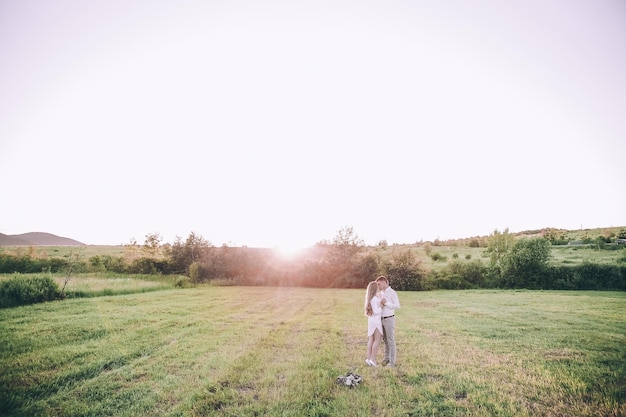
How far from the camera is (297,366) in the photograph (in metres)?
8.17

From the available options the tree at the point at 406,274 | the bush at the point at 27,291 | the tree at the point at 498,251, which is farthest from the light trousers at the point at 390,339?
the tree at the point at 498,251

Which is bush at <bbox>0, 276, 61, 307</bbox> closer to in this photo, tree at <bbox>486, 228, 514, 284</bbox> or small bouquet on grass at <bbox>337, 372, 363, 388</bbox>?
small bouquet on grass at <bbox>337, 372, 363, 388</bbox>

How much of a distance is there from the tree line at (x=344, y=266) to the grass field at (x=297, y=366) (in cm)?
1643

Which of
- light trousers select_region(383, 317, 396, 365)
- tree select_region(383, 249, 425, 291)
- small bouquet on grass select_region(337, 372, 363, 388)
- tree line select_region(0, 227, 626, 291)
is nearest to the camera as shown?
small bouquet on grass select_region(337, 372, 363, 388)

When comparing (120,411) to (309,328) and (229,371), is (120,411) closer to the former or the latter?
(229,371)

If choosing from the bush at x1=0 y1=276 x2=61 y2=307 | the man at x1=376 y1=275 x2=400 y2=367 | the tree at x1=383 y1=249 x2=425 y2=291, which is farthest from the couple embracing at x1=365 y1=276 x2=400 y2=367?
the tree at x1=383 y1=249 x2=425 y2=291

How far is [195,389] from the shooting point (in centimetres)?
665

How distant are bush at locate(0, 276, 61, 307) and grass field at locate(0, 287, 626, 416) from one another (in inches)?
76.5

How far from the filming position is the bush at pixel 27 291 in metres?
16.4

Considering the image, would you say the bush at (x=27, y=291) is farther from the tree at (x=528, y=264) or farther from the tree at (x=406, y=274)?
the tree at (x=528, y=264)

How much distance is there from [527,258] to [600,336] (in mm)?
22041

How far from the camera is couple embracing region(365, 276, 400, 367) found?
27.2ft

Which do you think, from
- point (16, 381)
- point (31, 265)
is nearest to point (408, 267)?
point (16, 381)

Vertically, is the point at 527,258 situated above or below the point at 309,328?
above
